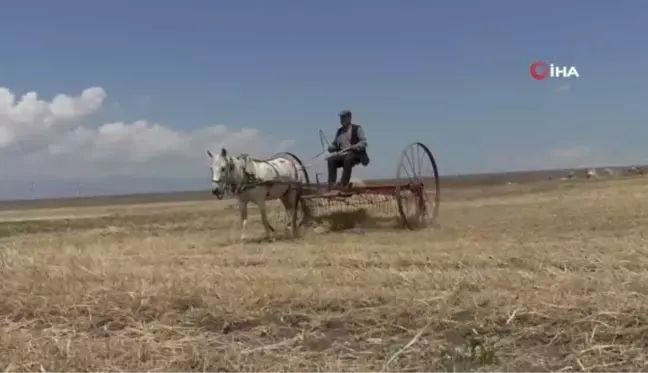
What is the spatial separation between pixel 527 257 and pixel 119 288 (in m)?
4.96

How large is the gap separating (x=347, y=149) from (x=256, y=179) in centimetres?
213

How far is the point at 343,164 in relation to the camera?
622 inches

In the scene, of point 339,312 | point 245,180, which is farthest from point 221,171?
point 339,312

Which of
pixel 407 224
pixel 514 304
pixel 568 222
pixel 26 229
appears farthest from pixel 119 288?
pixel 26 229

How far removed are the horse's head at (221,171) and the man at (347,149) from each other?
7.79ft

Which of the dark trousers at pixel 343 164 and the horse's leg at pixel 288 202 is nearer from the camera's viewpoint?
the dark trousers at pixel 343 164

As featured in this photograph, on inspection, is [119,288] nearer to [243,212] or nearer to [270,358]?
[270,358]

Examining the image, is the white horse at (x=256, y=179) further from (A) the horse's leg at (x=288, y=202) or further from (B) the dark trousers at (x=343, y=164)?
(B) the dark trousers at (x=343, y=164)

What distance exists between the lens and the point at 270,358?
5.69 m

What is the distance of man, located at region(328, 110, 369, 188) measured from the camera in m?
15.6

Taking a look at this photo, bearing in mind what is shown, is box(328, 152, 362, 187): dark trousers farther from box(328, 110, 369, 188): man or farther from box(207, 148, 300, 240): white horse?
box(207, 148, 300, 240): white horse

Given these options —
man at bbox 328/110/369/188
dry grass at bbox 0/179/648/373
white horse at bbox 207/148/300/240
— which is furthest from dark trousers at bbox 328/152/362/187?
dry grass at bbox 0/179/648/373

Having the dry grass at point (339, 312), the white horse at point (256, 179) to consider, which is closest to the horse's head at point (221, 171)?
the white horse at point (256, 179)

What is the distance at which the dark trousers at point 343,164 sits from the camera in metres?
15.6
